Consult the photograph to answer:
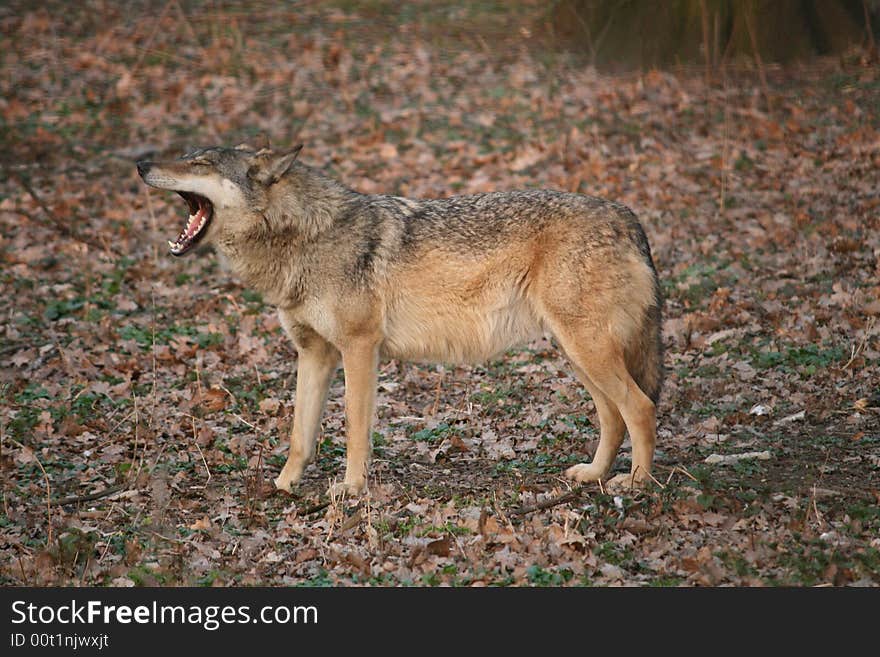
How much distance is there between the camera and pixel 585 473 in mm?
7234

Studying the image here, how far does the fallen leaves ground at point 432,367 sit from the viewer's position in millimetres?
6129

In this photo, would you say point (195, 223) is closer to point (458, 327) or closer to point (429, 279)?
point (429, 279)

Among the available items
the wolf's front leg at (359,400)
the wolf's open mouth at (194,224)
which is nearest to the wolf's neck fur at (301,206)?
the wolf's open mouth at (194,224)

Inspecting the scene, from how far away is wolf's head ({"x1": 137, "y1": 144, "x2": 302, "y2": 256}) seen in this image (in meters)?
7.03

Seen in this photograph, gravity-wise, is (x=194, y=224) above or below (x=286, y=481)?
above

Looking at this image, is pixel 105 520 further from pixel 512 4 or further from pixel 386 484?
pixel 512 4

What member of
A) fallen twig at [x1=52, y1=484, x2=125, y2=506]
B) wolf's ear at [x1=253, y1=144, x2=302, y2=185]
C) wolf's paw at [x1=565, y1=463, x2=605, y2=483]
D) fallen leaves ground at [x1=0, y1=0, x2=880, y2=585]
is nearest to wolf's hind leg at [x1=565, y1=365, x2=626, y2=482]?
wolf's paw at [x1=565, y1=463, x2=605, y2=483]

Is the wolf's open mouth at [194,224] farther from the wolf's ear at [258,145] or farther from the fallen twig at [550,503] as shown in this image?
the fallen twig at [550,503]

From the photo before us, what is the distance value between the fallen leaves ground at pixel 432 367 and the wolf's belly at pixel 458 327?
0.96 metres

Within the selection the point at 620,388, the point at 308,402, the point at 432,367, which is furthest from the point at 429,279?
the point at 432,367

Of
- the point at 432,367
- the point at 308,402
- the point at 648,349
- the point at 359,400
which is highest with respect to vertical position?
the point at 648,349

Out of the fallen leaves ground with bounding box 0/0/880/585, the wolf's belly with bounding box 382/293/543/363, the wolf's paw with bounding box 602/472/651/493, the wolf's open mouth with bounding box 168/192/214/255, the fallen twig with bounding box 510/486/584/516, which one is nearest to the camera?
the fallen leaves ground with bounding box 0/0/880/585

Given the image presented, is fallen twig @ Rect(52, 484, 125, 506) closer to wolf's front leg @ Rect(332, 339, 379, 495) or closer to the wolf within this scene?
the wolf

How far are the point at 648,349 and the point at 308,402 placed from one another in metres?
2.55
